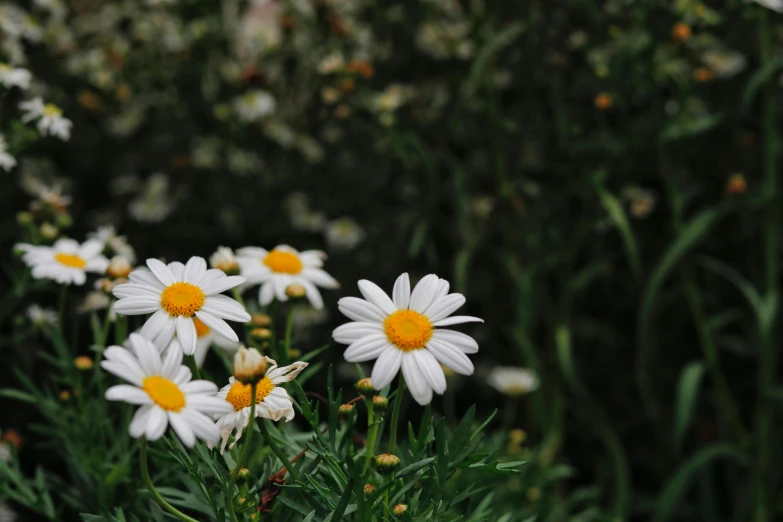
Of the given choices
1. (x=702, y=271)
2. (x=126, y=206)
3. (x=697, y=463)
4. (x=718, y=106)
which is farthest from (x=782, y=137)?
(x=126, y=206)

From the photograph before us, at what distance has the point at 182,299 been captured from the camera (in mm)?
613

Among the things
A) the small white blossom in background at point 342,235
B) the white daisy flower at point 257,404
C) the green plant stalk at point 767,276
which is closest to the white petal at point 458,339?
A: the white daisy flower at point 257,404

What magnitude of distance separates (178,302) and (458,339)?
0.22 metres

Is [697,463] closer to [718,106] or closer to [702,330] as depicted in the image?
[702,330]

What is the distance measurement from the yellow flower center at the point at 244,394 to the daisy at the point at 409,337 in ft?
0.22

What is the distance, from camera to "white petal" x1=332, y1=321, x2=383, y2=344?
1.91 ft

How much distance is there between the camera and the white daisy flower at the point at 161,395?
486mm

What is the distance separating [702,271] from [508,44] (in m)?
0.64

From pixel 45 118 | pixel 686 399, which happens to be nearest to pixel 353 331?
pixel 45 118

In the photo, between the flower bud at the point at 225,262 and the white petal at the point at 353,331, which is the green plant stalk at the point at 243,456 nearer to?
the white petal at the point at 353,331

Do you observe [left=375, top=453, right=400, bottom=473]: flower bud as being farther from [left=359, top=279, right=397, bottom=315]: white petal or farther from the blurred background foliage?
the blurred background foliage

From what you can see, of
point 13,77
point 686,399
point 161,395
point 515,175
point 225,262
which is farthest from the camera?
point 515,175

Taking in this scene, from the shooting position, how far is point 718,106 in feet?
5.10

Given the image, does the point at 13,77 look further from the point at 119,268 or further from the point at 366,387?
the point at 366,387
